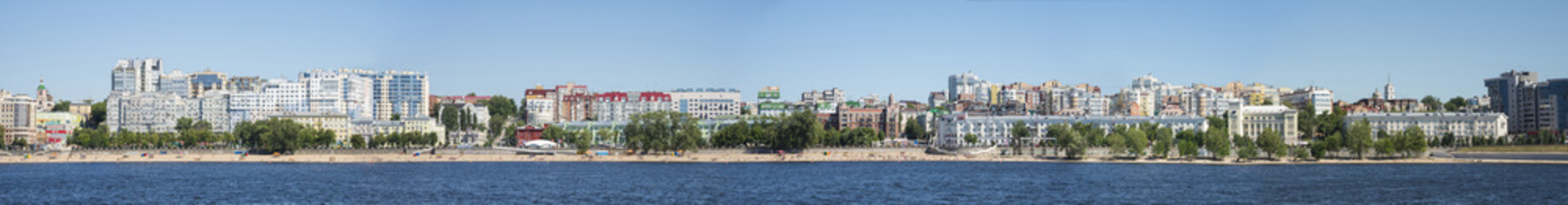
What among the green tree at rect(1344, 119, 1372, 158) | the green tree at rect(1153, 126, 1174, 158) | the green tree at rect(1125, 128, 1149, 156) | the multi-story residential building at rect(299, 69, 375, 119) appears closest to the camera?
the green tree at rect(1344, 119, 1372, 158)

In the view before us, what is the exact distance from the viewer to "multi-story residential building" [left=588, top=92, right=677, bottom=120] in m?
147

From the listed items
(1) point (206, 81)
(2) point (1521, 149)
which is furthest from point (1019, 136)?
(1) point (206, 81)

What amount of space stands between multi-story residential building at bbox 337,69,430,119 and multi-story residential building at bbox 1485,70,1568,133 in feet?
319

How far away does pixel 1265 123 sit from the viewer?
115562 millimetres

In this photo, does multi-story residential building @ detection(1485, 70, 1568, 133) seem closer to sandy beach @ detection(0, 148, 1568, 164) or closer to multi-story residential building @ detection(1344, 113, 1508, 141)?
multi-story residential building @ detection(1344, 113, 1508, 141)

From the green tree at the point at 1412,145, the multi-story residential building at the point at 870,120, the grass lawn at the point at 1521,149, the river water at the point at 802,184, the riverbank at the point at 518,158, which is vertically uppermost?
the multi-story residential building at the point at 870,120

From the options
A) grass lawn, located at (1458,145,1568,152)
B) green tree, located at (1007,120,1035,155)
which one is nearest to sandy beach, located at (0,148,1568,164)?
green tree, located at (1007,120,1035,155)

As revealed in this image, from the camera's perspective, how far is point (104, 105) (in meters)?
145

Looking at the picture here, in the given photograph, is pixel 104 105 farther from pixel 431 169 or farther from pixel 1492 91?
pixel 1492 91

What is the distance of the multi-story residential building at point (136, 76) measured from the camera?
→ 15888cm

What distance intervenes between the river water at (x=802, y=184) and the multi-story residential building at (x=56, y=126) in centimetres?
4207

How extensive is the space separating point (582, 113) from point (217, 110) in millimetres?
31934

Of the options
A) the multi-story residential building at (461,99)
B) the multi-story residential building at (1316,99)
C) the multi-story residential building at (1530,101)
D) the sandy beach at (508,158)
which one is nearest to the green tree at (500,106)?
the multi-story residential building at (461,99)

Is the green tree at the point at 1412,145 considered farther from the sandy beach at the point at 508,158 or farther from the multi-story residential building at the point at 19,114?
the multi-story residential building at the point at 19,114
